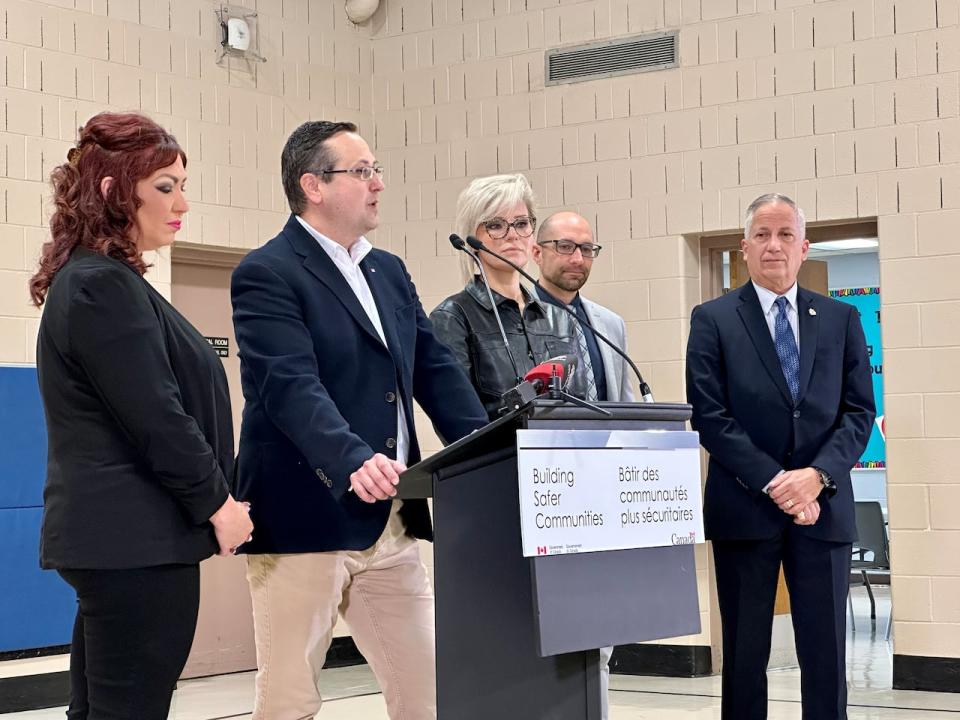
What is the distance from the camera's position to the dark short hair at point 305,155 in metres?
2.69

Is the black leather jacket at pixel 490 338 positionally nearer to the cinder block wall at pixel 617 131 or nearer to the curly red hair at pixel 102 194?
the curly red hair at pixel 102 194

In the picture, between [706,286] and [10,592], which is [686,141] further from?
[10,592]

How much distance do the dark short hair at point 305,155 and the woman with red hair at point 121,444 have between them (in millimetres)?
410

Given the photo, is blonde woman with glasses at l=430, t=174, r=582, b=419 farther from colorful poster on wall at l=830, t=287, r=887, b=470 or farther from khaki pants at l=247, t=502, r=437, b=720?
colorful poster on wall at l=830, t=287, r=887, b=470

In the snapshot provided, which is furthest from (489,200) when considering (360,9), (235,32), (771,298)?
(360,9)

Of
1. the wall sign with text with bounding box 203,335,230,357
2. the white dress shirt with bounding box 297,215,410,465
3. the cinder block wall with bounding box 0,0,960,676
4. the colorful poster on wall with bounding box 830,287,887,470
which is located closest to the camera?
the white dress shirt with bounding box 297,215,410,465

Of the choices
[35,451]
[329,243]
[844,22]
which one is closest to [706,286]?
[844,22]

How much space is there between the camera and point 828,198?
5.57 meters

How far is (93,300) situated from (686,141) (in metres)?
4.12

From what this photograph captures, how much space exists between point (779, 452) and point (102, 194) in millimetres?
2130

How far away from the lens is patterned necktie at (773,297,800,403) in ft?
12.1

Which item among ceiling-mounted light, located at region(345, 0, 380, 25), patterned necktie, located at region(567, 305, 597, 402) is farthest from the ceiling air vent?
patterned necktie, located at region(567, 305, 597, 402)

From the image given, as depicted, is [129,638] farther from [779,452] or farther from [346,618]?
[779,452]

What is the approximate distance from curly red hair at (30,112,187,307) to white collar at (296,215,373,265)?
408 mm
